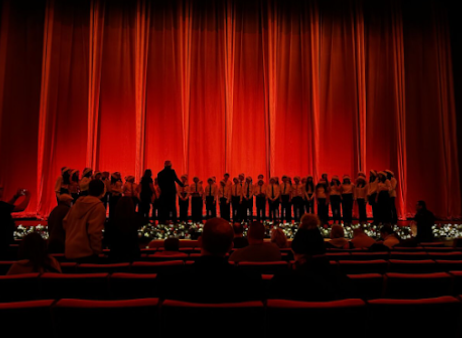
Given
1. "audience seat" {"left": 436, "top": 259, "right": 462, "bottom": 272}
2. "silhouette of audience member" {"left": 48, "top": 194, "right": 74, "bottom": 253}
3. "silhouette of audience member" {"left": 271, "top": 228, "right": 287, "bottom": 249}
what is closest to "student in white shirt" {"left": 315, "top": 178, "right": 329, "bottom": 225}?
"silhouette of audience member" {"left": 271, "top": 228, "right": 287, "bottom": 249}

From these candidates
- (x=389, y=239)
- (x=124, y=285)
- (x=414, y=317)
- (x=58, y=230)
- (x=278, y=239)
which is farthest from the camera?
(x=389, y=239)

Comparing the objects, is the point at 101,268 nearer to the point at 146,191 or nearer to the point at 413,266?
the point at 413,266

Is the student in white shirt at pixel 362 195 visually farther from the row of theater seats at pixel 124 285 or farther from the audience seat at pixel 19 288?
the audience seat at pixel 19 288

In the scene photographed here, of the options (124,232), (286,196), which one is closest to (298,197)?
(286,196)

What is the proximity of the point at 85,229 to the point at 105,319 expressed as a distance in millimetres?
1949

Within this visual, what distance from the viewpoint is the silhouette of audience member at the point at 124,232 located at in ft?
11.9

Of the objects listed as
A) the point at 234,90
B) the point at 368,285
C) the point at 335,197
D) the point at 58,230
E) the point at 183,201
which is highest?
the point at 234,90

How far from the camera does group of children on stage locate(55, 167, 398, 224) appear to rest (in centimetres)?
1011

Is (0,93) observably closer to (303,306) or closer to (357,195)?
(357,195)

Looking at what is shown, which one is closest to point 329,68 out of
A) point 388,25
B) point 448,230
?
point 388,25

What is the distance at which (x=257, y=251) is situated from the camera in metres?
3.58

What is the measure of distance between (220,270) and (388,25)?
14.8 meters

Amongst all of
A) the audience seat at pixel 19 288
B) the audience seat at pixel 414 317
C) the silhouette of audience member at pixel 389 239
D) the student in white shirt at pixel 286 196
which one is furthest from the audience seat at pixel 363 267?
the student in white shirt at pixel 286 196

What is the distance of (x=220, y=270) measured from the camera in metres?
1.81
